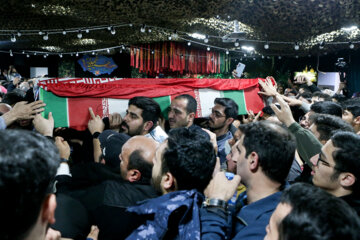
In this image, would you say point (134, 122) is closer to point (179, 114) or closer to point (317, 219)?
point (179, 114)

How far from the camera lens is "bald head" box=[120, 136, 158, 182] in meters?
1.56

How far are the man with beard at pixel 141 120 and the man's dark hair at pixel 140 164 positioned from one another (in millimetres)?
1106

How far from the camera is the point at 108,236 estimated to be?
50.8 inches

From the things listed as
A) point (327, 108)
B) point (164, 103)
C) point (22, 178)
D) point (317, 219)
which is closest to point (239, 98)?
point (164, 103)

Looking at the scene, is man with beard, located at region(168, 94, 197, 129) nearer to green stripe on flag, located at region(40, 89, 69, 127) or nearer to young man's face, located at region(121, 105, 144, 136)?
young man's face, located at region(121, 105, 144, 136)

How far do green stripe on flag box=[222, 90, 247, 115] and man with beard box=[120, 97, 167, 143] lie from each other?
129 cm

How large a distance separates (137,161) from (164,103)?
1772 mm

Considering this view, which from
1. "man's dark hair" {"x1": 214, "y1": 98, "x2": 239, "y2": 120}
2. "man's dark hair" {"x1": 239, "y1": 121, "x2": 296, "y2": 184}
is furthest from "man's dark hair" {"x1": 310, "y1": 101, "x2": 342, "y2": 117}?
"man's dark hair" {"x1": 239, "y1": 121, "x2": 296, "y2": 184}

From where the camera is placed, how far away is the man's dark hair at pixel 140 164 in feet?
5.15

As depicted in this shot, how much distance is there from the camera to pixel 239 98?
12.4 feet

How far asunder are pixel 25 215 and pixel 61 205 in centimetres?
66

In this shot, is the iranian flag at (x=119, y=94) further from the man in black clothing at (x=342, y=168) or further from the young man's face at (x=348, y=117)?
the man in black clothing at (x=342, y=168)

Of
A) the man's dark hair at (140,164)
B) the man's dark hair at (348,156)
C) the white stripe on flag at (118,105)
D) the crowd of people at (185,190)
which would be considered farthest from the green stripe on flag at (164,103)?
the man's dark hair at (348,156)

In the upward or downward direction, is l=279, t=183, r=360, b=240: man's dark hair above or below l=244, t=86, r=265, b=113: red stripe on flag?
below
